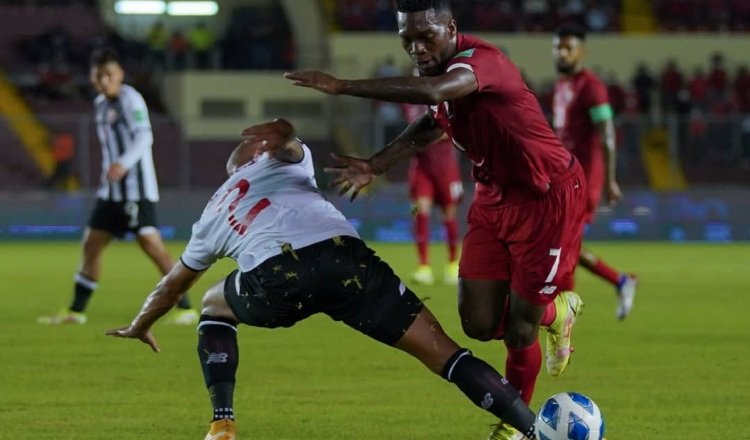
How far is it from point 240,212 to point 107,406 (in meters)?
2.10

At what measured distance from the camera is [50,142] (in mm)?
27078

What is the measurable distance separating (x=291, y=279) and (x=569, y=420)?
126 centimetres

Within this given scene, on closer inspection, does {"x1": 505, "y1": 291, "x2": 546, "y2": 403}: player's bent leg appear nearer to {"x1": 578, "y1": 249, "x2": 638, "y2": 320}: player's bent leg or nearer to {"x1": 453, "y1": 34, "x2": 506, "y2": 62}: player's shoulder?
{"x1": 453, "y1": 34, "x2": 506, "y2": 62}: player's shoulder

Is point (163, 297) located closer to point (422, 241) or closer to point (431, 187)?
point (422, 241)

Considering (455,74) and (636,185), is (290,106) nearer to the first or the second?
(636,185)

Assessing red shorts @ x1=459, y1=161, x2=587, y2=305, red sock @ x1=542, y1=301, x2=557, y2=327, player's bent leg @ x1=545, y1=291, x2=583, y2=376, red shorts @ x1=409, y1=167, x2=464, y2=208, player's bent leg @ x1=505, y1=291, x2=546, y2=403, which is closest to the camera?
red shorts @ x1=459, y1=161, x2=587, y2=305

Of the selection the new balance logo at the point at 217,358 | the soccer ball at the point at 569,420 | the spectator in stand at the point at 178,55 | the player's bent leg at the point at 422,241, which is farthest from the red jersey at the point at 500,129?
the spectator in stand at the point at 178,55

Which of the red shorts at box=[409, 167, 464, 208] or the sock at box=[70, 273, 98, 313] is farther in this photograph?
the red shorts at box=[409, 167, 464, 208]

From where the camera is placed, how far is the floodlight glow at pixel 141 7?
34969 millimetres

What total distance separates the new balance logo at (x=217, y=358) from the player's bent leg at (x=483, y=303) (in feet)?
4.05

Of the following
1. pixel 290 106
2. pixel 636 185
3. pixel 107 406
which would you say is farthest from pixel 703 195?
pixel 107 406

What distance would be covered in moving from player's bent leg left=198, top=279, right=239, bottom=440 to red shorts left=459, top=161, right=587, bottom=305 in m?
1.23

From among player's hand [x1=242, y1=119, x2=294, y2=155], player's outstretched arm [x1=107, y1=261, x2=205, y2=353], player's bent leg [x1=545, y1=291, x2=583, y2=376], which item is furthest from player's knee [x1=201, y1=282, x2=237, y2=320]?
player's bent leg [x1=545, y1=291, x2=583, y2=376]

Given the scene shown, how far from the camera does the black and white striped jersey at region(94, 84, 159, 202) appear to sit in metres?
12.3
